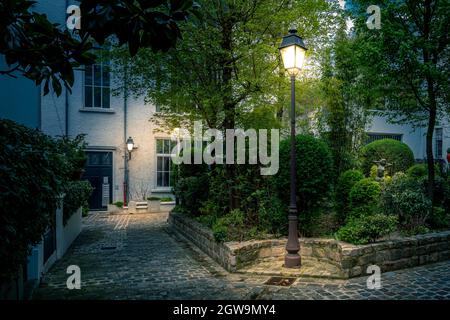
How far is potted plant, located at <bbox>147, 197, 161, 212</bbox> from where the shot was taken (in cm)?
1602

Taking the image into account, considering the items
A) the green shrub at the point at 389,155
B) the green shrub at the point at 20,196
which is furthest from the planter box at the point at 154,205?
the green shrub at the point at 20,196

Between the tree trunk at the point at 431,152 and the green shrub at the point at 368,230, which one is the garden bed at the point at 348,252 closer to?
the green shrub at the point at 368,230

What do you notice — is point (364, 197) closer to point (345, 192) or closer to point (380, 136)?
point (345, 192)

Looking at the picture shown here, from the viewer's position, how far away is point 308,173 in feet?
23.4

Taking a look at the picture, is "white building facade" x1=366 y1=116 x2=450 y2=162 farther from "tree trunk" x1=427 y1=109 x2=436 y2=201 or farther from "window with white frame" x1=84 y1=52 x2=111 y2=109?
"window with white frame" x1=84 y1=52 x2=111 y2=109

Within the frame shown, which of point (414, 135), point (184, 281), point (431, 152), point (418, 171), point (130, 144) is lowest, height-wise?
point (184, 281)

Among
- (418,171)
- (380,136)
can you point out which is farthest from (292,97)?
(380,136)

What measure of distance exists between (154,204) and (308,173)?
10435 mm

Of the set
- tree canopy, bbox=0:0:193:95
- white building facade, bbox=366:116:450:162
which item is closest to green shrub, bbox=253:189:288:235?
tree canopy, bbox=0:0:193:95

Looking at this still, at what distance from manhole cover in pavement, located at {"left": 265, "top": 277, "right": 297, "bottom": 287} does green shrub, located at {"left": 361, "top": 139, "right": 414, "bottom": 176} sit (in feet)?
31.4

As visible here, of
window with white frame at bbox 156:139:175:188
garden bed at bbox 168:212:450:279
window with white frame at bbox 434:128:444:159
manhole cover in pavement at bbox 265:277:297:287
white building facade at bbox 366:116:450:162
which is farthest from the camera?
window with white frame at bbox 434:128:444:159

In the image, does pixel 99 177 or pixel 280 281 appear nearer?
pixel 280 281

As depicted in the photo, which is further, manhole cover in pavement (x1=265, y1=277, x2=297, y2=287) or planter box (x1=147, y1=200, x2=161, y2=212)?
planter box (x1=147, y1=200, x2=161, y2=212)

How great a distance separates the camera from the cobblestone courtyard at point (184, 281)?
16.9 feet
